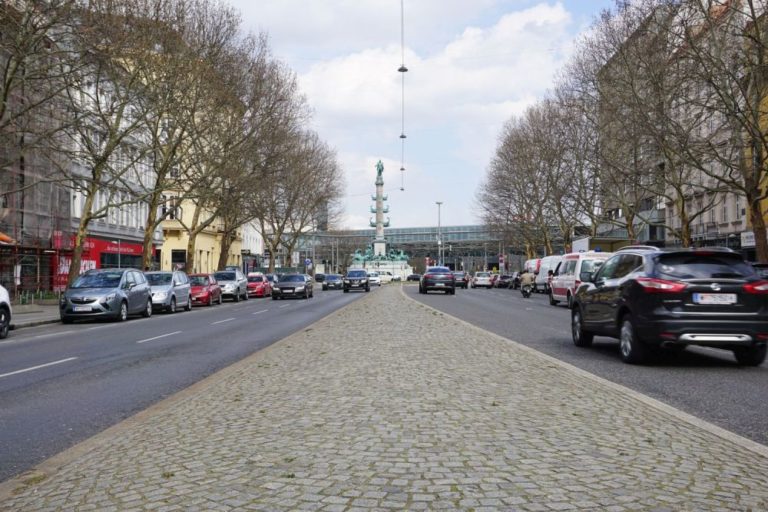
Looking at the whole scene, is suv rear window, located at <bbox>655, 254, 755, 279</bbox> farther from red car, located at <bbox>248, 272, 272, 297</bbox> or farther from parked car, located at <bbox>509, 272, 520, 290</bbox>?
parked car, located at <bbox>509, 272, 520, 290</bbox>

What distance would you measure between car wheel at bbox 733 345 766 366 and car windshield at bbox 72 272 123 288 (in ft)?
60.7

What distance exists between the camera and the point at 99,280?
79.0 feet

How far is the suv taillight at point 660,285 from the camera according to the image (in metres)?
10.5

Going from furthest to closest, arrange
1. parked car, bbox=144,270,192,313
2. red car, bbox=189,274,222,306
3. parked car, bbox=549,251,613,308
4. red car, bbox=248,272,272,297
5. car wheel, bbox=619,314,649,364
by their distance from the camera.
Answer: red car, bbox=248,272,272,297, red car, bbox=189,274,222,306, parked car, bbox=144,270,192,313, parked car, bbox=549,251,613,308, car wheel, bbox=619,314,649,364

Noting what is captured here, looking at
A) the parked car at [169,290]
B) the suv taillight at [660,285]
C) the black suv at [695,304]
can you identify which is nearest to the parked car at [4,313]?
the parked car at [169,290]

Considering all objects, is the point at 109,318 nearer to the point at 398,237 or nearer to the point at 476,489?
the point at 476,489

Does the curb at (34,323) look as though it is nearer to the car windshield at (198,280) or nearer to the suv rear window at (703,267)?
the car windshield at (198,280)

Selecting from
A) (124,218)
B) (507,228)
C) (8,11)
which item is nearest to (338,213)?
(507,228)

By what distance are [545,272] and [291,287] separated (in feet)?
51.7

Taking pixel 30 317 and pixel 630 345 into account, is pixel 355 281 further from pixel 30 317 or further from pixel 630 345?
pixel 630 345

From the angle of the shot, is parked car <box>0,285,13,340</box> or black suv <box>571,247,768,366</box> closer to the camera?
black suv <box>571,247,768,366</box>

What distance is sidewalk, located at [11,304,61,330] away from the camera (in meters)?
22.0

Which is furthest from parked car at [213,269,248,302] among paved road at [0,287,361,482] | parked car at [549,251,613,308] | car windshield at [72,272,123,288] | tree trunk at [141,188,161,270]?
paved road at [0,287,361,482]

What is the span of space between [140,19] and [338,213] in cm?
4122
